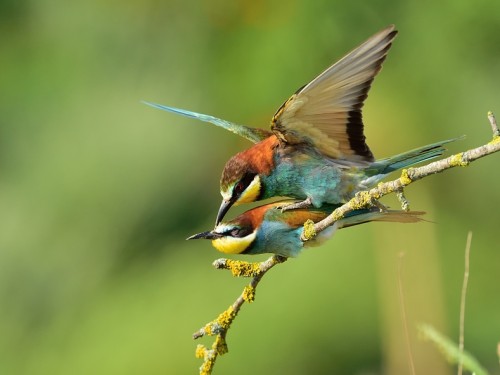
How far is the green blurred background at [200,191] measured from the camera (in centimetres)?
483

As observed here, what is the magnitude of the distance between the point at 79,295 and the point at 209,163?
107 cm

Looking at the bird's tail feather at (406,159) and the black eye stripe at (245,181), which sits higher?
the black eye stripe at (245,181)

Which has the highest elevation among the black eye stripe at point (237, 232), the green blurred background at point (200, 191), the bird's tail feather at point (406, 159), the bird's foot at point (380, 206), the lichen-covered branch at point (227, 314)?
the green blurred background at point (200, 191)

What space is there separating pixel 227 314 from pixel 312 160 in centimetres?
45

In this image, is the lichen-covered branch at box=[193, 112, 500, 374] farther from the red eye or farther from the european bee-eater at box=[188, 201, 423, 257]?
the red eye

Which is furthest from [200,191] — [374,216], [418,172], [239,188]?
[418,172]

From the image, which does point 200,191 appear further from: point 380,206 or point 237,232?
point 380,206

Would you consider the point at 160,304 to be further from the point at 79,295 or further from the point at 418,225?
the point at 418,225

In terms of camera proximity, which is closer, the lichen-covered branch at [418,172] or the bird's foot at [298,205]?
the lichen-covered branch at [418,172]

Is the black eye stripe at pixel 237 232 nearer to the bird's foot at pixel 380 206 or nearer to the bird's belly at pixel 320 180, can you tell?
the bird's belly at pixel 320 180

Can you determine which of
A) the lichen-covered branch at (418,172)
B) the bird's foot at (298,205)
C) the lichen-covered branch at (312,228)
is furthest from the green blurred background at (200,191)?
the lichen-covered branch at (418,172)

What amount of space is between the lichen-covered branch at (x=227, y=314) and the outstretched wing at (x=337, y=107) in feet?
0.99

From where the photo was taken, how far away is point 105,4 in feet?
23.2

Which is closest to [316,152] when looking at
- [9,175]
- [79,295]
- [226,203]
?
[226,203]
